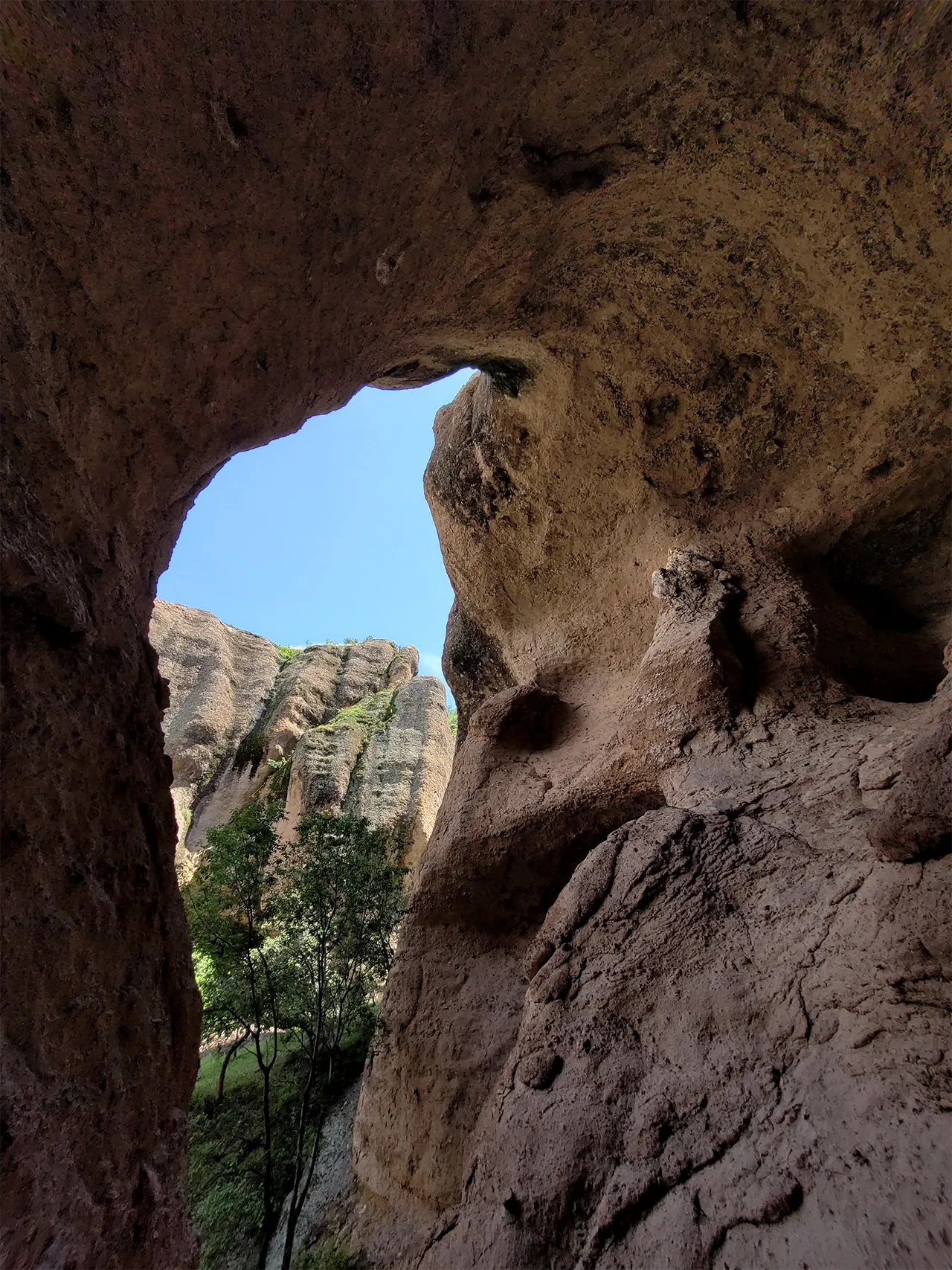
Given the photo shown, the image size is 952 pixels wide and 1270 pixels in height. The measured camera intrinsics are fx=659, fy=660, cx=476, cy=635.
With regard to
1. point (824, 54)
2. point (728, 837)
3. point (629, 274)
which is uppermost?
point (629, 274)

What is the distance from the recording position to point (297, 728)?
2280 cm

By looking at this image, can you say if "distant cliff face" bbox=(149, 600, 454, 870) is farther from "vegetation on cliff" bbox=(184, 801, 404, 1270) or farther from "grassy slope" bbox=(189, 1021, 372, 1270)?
"vegetation on cliff" bbox=(184, 801, 404, 1270)

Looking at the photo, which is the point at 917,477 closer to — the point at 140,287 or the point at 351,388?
the point at 351,388

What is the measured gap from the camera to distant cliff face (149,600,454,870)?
1891 centimetres

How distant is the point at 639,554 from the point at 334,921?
6.19 m

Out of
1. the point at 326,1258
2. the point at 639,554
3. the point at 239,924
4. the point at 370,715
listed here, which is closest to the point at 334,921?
the point at 239,924

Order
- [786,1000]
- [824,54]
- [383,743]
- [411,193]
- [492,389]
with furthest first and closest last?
[383,743] → [492,389] → [411,193] → [824,54] → [786,1000]

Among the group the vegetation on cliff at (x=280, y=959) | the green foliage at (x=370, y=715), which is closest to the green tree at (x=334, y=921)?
the vegetation on cliff at (x=280, y=959)

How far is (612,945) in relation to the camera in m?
4.77

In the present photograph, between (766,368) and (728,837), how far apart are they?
537 centimetres

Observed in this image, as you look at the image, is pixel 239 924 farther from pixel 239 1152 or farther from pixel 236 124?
pixel 236 124

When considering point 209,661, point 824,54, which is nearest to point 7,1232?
point 824,54

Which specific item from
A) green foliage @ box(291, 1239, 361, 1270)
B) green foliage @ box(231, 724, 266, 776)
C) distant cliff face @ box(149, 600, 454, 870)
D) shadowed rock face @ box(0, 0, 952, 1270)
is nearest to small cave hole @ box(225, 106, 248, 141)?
shadowed rock face @ box(0, 0, 952, 1270)

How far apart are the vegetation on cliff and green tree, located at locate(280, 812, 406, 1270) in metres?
0.02
